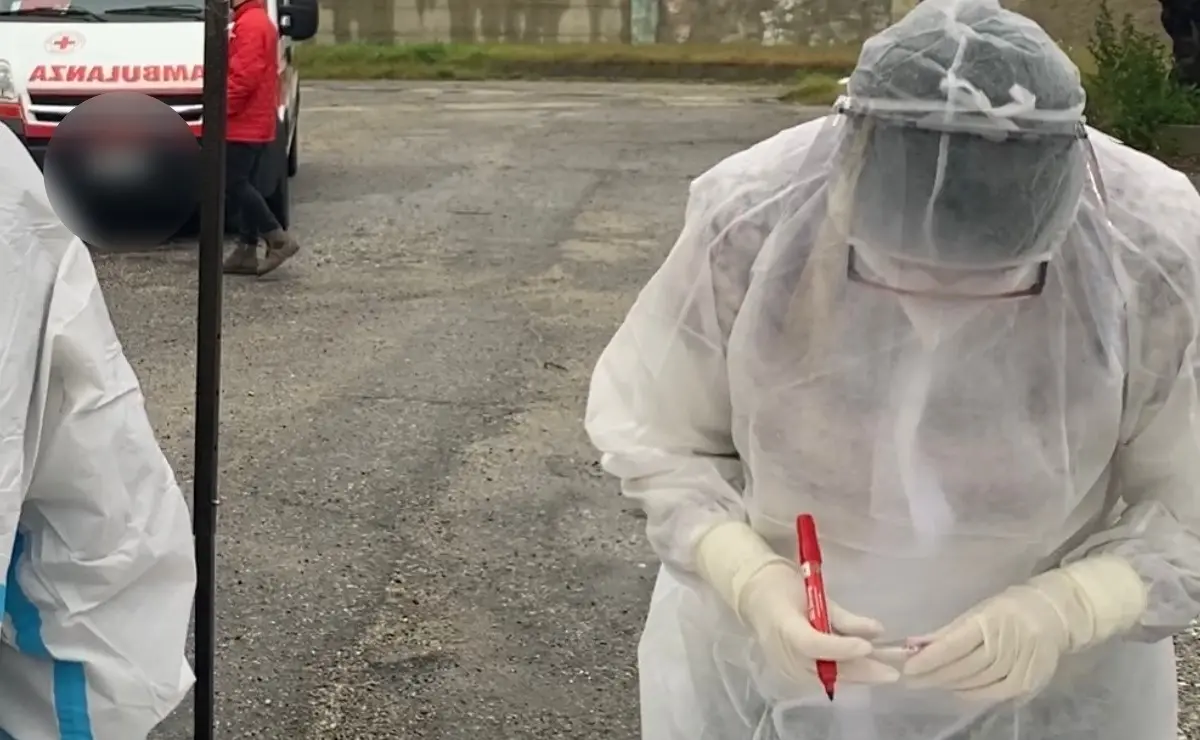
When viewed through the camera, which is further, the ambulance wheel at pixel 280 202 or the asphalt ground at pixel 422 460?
the ambulance wheel at pixel 280 202

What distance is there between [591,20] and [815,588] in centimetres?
1977

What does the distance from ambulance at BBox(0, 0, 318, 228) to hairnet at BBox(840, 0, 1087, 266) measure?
4741mm

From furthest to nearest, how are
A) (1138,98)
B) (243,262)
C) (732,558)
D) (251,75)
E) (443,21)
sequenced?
(443,21) < (1138,98) < (243,262) < (251,75) < (732,558)

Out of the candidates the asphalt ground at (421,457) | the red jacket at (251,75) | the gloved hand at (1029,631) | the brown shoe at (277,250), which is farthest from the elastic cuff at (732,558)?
the brown shoe at (277,250)

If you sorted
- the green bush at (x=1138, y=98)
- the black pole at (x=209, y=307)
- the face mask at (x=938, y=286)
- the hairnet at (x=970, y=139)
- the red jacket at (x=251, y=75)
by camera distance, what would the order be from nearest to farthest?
1. the hairnet at (x=970, y=139)
2. the face mask at (x=938, y=286)
3. the black pole at (x=209, y=307)
4. the red jacket at (x=251, y=75)
5. the green bush at (x=1138, y=98)

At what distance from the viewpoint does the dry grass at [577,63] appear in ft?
60.9

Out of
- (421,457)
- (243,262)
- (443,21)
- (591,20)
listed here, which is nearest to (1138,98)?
(243,262)

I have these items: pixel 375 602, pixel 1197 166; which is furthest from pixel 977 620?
pixel 1197 166

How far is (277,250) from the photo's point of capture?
23.0ft

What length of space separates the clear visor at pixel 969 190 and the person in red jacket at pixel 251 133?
5017mm

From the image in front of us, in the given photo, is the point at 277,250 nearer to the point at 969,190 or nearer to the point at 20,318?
the point at 20,318

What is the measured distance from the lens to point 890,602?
1.84 metres

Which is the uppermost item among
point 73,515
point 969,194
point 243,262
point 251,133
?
point 969,194

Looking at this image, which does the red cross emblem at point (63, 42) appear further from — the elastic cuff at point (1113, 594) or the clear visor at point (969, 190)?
the elastic cuff at point (1113, 594)
